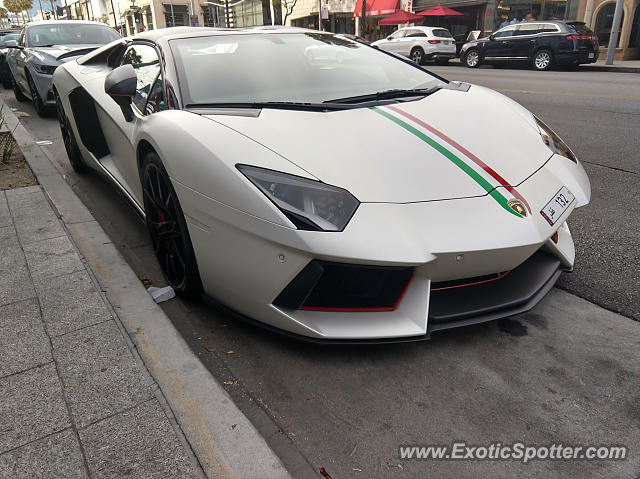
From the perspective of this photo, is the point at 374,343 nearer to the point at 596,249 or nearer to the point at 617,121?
the point at 596,249

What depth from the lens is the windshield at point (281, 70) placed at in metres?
2.71

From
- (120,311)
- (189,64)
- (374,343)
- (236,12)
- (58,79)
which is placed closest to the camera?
(374,343)

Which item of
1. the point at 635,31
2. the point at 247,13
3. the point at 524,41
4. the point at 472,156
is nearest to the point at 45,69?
the point at 472,156

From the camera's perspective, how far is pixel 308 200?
1.94 meters

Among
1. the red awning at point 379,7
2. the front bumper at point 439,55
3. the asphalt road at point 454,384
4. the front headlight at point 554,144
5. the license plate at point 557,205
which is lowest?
the front bumper at point 439,55

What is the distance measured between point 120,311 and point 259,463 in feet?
4.10

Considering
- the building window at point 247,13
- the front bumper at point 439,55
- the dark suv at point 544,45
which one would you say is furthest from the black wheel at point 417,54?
the building window at point 247,13

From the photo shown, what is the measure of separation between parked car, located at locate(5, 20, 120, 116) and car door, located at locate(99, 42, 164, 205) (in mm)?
4515

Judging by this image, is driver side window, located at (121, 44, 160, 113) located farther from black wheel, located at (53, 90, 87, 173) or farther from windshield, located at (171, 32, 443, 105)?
black wheel, located at (53, 90, 87, 173)

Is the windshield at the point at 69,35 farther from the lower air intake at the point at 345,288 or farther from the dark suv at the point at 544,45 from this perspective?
the dark suv at the point at 544,45

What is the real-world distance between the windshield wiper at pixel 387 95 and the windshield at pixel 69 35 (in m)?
6.81

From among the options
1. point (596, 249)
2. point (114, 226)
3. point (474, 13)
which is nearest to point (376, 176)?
point (596, 249)

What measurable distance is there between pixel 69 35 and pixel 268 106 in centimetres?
744

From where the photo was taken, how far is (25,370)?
2018mm
